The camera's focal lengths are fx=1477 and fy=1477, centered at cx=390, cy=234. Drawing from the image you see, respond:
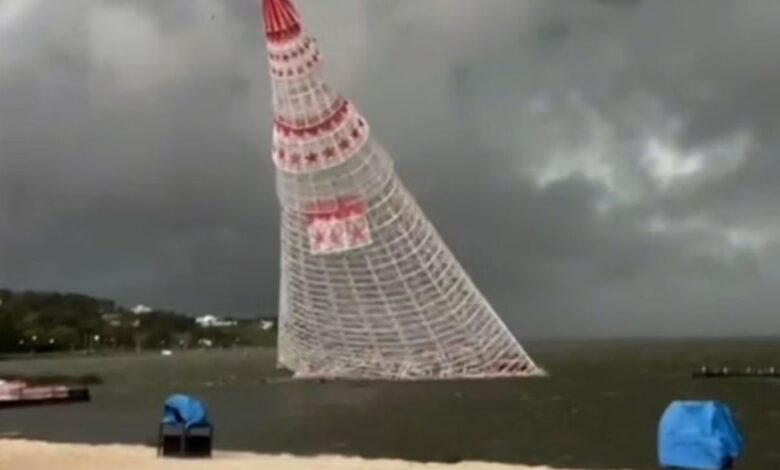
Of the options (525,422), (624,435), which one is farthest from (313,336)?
(624,435)

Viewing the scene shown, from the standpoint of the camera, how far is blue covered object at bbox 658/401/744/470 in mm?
18516

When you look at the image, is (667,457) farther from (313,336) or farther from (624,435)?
(313,336)

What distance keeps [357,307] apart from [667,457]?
6917 centimetres

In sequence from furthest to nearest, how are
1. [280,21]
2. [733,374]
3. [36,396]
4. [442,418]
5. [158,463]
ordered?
[733,374]
[36,396]
[280,21]
[442,418]
[158,463]

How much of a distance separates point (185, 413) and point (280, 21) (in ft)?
157

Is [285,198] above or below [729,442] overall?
above

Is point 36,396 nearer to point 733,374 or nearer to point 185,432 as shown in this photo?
point 733,374

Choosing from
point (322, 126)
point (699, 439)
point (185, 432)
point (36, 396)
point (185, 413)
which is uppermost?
point (322, 126)

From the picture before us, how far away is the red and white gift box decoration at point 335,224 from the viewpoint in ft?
270

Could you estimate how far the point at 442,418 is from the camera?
71.2m

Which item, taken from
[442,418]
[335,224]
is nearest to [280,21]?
[335,224]

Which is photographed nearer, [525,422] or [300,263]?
[525,422]

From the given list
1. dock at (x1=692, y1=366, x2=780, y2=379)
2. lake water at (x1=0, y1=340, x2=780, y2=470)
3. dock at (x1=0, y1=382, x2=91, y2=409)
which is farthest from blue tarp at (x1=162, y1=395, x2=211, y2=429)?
dock at (x1=692, y1=366, x2=780, y2=379)

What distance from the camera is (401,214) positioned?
85.4 m
